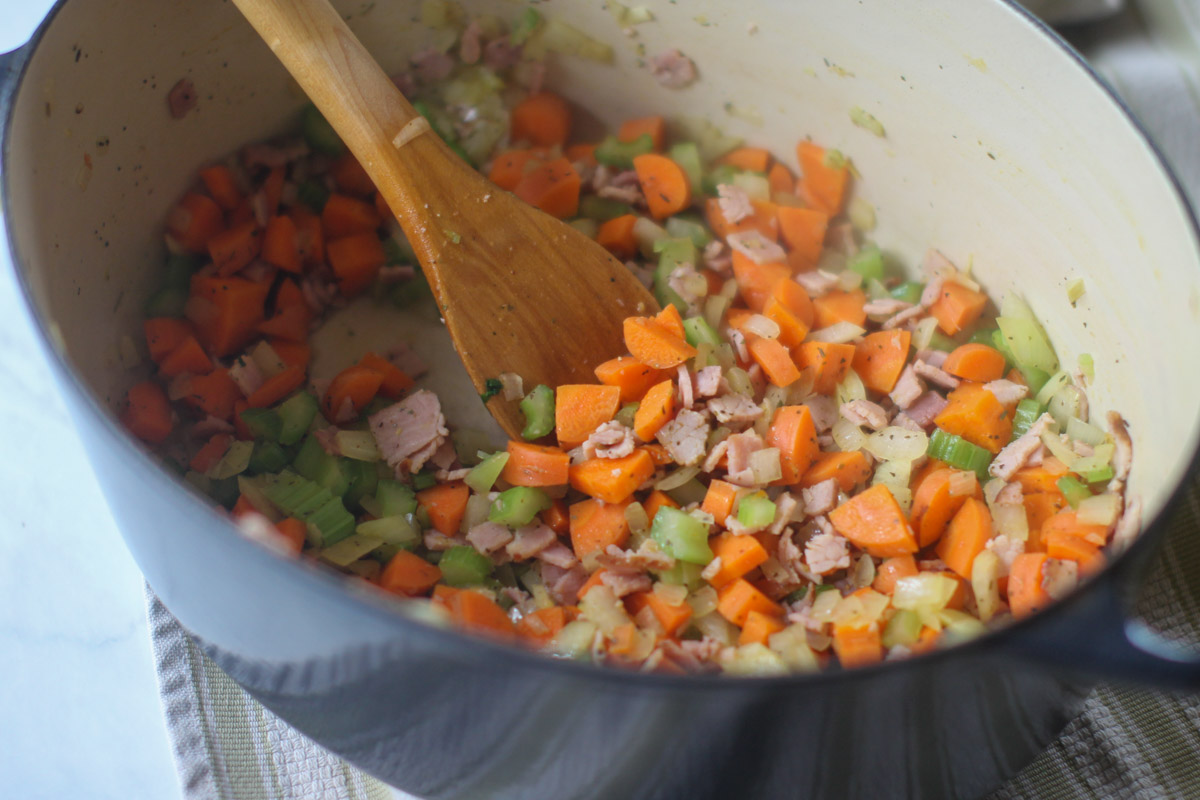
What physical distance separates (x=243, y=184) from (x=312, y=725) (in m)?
1.20

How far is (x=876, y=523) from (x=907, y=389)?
0.35 m

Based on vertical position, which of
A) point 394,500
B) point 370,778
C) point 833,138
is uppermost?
point 833,138

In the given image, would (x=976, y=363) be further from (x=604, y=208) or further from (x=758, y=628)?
(x=604, y=208)

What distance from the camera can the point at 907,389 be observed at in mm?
1785

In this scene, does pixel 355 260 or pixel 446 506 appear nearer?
pixel 446 506

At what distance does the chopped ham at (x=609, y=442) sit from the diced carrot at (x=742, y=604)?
0.94ft

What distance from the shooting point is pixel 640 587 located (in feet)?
4.88

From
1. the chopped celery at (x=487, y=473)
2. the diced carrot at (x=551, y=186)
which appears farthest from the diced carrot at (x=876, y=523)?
the diced carrot at (x=551, y=186)

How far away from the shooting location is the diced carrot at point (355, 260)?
6.43 ft

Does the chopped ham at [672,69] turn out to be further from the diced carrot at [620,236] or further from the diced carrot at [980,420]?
the diced carrot at [980,420]

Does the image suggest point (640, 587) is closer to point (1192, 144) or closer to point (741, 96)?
point (741, 96)

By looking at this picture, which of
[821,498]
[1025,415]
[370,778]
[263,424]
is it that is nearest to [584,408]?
[821,498]

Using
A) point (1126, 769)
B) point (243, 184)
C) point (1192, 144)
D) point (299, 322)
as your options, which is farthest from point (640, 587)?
point (1192, 144)

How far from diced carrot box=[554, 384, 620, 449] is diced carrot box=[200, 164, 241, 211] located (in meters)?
0.83
